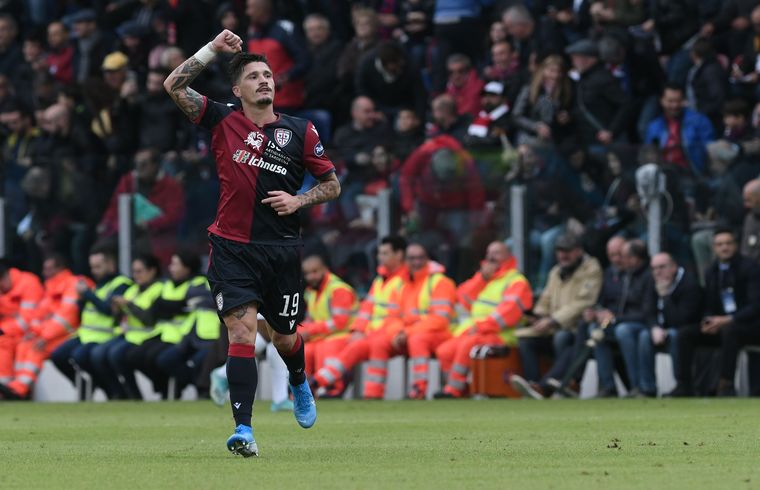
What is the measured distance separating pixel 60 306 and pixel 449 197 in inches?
212

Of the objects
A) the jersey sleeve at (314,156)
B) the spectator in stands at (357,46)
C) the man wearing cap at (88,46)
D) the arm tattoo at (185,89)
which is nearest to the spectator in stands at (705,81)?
the spectator in stands at (357,46)

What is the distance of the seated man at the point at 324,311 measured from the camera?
19.5 m

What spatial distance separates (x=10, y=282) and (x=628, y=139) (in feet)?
25.5

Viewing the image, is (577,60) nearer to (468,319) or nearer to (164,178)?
(468,319)

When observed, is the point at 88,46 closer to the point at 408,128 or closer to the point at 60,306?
the point at 60,306

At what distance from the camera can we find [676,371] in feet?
57.1

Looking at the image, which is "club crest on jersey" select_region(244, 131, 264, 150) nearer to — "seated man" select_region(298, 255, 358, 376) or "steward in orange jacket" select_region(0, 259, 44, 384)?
"seated man" select_region(298, 255, 358, 376)

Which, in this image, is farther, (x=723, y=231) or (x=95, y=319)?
(x=95, y=319)

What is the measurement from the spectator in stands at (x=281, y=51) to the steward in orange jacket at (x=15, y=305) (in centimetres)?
392

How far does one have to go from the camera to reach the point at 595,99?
65.6 feet

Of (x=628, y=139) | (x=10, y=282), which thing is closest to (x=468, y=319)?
(x=628, y=139)

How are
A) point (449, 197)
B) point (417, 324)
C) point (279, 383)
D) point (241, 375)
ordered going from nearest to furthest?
point (241, 375)
point (279, 383)
point (449, 197)
point (417, 324)

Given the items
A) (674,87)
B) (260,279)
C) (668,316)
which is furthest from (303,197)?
(674,87)

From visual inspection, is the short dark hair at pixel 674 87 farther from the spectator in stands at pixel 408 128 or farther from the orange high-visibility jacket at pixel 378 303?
the orange high-visibility jacket at pixel 378 303
